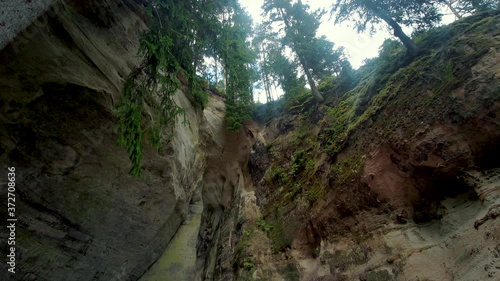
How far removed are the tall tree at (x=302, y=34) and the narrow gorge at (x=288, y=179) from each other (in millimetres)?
5701

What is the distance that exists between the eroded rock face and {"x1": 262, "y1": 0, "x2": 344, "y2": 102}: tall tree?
10601 mm

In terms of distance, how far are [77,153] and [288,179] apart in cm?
948

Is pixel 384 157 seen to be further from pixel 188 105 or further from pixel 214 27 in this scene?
pixel 188 105

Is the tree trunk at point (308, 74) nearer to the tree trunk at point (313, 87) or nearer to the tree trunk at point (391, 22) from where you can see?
the tree trunk at point (313, 87)

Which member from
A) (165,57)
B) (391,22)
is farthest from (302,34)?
(165,57)

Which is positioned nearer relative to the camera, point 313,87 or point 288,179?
point 288,179

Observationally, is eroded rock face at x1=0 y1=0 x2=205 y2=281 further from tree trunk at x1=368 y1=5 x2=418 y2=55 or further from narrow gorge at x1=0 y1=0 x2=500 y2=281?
tree trunk at x1=368 y1=5 x2=418 y2=55

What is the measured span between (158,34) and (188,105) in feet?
24.0

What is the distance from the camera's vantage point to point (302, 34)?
18.8 m

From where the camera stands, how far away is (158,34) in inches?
260

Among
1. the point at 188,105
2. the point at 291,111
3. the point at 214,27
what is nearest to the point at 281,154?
the point at 291,111

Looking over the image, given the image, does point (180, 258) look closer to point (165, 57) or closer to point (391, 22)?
point (165, 57)

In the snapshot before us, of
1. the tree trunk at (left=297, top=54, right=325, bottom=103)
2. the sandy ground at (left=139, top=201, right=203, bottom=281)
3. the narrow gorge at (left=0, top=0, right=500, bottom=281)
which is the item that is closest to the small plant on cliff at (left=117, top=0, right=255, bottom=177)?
the narrow gorge at (left=0, top=0, right=500, bottom=281)

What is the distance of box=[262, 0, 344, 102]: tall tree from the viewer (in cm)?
1850
